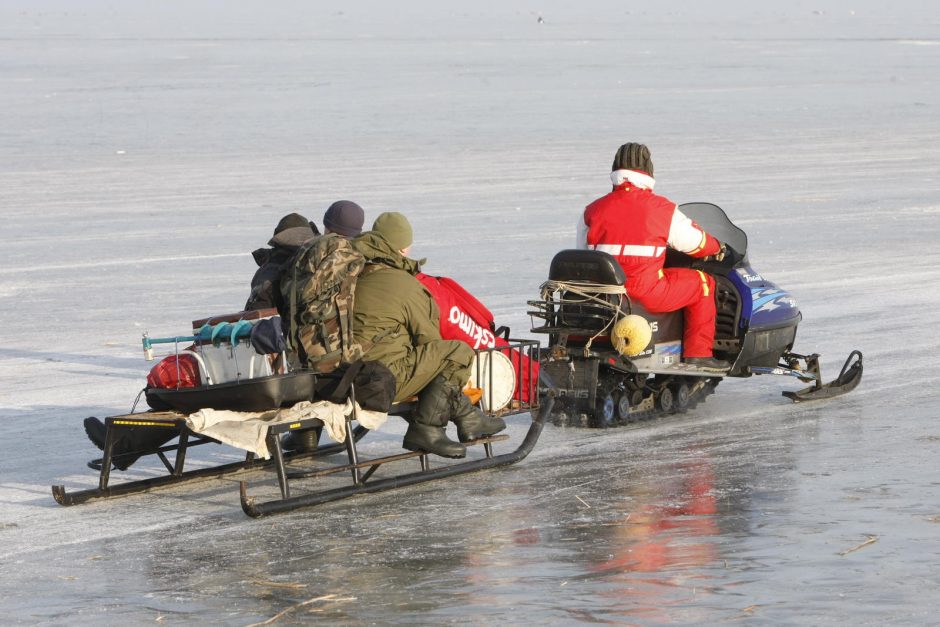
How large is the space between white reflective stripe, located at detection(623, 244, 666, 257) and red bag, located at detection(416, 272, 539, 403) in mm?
1006

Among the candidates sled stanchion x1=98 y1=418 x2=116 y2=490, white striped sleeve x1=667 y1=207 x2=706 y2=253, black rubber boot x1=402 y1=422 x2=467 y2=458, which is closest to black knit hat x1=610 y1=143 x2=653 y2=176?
white striped sleeve x1=667 y1=207 x2=706 y2=253

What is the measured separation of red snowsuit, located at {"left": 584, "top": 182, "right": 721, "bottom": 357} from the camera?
8031 mm

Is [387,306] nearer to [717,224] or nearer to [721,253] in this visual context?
[721,253]

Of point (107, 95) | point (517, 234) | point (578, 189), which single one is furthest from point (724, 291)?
point (107, 95)

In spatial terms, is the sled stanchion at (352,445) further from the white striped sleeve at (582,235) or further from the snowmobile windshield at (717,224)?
the snowmobile windshield at (717,224)

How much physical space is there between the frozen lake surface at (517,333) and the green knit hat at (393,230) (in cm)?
113

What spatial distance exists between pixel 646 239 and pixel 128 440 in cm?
288

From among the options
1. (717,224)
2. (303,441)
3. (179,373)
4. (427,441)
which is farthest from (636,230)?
(179,373)

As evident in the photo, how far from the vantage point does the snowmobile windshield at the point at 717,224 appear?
867 centimetres

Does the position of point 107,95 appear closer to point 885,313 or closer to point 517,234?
point 517,234

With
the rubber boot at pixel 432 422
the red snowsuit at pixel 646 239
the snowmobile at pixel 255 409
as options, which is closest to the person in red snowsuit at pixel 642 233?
the red snowsuit at pixel 646 239

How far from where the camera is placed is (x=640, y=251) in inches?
317

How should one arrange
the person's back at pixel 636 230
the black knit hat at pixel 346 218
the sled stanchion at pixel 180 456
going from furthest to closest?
the person's back at pixel 636 230 → the sled stanchion at pixel 180 456 → the black knit hat at pixel 346 218

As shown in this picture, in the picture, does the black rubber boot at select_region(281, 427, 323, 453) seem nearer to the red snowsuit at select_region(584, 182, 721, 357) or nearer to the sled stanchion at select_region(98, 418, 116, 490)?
the sled stanchion at select_region(98, 418, 116, 490)
